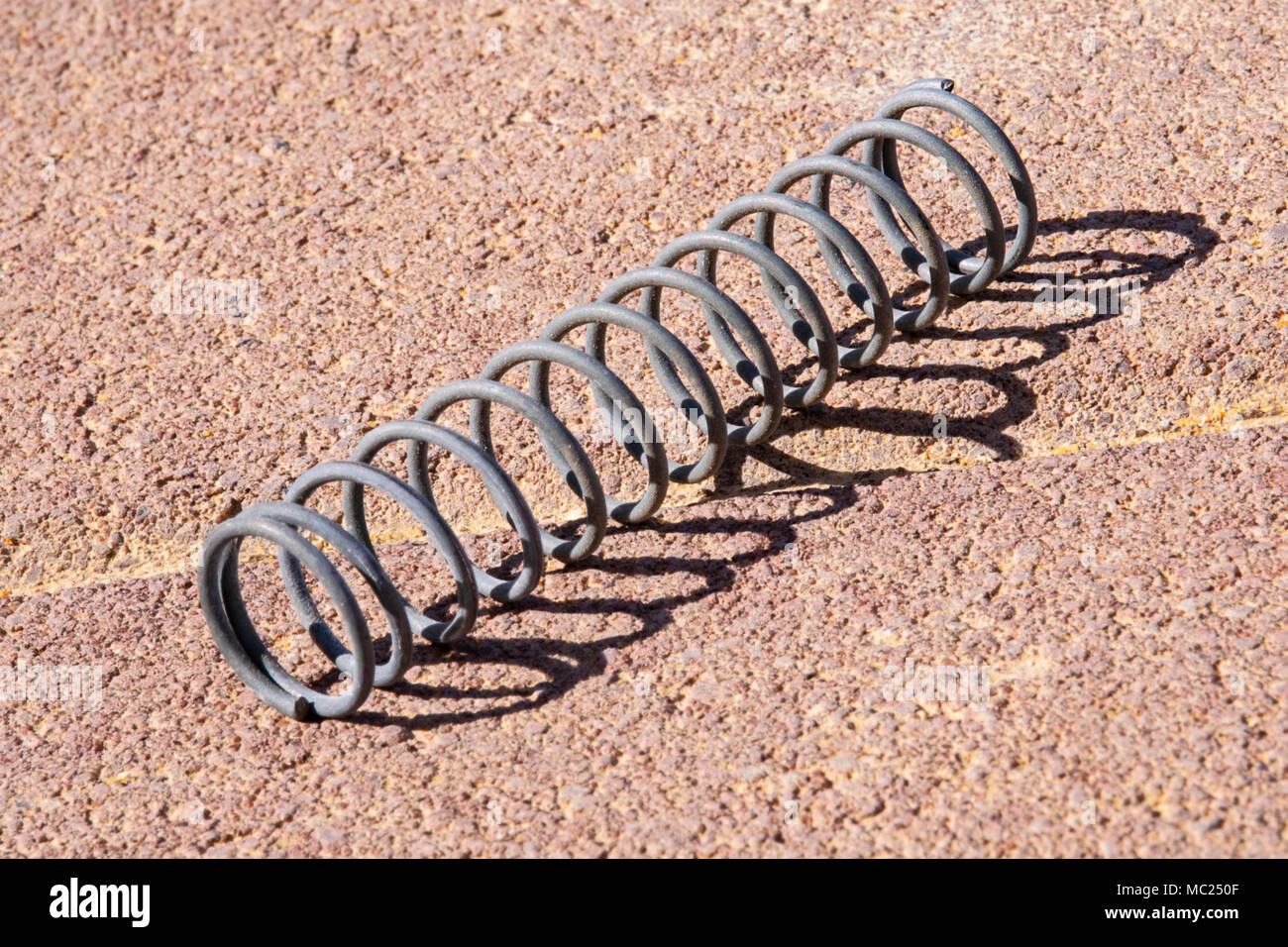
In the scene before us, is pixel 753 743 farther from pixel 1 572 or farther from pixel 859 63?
pixel 859 63

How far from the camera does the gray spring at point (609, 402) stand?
354 cm

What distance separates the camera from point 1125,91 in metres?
5.40

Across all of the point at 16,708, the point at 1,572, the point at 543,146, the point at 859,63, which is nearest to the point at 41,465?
the point at 1,572

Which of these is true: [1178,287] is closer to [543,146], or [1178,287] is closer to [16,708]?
[543,146]

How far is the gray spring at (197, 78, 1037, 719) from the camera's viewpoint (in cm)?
354

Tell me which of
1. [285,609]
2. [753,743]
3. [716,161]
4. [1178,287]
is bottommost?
[753,743]

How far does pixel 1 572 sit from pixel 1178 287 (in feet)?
13.3

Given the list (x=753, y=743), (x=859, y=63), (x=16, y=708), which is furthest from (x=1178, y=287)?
(x=16, y=708)

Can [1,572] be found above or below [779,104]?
below

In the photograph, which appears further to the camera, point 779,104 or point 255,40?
point 255,40

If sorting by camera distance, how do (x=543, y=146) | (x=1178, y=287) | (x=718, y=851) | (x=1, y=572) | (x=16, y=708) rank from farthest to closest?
(x=543, y=146), (x=1178, y=287), (x=1, y=572), (x=16, y=708), (x=718, y=851)

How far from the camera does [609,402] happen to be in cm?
427

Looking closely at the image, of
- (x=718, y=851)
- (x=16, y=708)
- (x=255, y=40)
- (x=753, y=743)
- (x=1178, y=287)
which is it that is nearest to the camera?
(x=718, y=851)

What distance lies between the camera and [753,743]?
3.44 m
